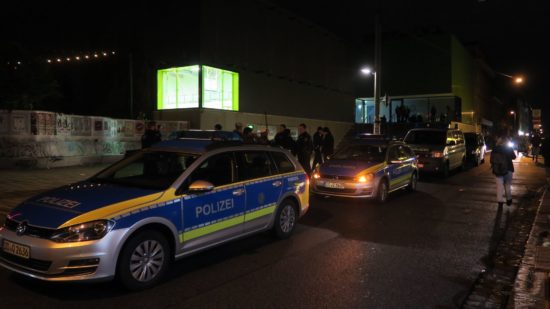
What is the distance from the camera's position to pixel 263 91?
87.5 feet

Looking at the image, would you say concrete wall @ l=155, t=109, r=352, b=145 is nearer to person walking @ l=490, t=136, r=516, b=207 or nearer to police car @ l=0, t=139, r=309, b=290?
person walking @ l=490, t=136, r=516, b=207

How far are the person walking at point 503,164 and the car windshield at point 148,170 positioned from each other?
25.5 feet

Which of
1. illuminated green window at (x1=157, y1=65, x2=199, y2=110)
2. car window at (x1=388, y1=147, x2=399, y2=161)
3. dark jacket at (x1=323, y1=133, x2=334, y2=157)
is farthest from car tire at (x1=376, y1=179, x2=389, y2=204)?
illuminated green window at (x1=157, y1=65, x2=199, y2=110)

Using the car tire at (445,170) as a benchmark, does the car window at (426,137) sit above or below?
above

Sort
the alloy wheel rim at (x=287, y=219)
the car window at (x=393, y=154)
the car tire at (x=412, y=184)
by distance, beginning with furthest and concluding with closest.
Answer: the car tire at (x=412, y=184) → the car window at (x=393, y=154) → the alloy wheel rim at (x=287, y=219)

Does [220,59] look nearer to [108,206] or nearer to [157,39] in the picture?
[157,39]

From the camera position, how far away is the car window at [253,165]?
20.7 feet

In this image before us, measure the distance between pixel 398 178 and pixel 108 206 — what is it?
871cm

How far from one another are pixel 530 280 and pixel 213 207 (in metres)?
3.94

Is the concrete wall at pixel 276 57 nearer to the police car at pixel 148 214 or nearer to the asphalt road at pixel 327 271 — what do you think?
the asphalt road at pixel 327 271

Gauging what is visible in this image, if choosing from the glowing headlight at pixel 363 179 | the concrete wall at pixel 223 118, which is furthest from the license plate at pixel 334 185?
the concrete wall at pixel 223 118

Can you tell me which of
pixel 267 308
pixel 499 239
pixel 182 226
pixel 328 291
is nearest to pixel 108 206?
pixel 182 226

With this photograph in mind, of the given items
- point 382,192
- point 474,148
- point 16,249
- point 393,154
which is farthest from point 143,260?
point 474,148

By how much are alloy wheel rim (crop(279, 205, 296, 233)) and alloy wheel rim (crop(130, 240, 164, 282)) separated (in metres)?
2.49
